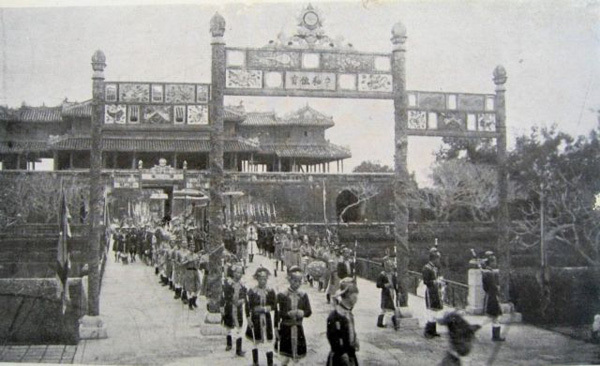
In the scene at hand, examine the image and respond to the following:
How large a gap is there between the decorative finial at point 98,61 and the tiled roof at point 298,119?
13607 mm

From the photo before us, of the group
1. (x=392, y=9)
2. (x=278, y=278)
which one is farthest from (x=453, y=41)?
(x=278, y=278)

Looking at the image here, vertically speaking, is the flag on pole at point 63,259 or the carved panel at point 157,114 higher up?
the carved panel at point 157,114

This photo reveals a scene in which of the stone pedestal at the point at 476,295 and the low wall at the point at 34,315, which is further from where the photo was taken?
the stone pedestal at the point at 476,295

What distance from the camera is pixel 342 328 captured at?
4.47 metres

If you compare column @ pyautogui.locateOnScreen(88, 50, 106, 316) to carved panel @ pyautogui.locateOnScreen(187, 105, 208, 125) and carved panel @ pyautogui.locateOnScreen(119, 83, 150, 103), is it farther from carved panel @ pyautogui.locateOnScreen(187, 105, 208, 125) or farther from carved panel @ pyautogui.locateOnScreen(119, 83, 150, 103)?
carved panel @ pyautogui.locateOnScreen(187, 105, 208, 125)

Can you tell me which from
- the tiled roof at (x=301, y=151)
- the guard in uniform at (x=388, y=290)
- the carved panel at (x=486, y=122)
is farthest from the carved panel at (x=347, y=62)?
the tiled roof at (x=301, y=151)

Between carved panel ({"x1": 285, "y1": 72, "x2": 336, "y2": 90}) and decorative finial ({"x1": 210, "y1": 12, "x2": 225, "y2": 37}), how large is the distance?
3.19 feet

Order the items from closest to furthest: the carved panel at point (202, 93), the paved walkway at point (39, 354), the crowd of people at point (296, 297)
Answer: the crowd of people at point (296, 297), the paved walkway at point (39, 354), the carved panel at point (202, 93)

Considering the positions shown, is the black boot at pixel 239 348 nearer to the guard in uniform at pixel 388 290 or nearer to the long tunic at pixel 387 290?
the guard in uniform at pixel 388 290

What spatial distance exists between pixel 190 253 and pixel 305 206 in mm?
11306

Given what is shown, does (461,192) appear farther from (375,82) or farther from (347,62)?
(347,62)

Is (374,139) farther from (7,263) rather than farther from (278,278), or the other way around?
(7,263)

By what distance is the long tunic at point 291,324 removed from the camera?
519 cm

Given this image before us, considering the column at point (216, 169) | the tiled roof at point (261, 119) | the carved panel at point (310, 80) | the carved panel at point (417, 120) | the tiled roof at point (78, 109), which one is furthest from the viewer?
the tiled roof at point (261, 119)
